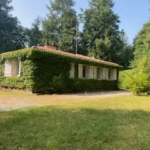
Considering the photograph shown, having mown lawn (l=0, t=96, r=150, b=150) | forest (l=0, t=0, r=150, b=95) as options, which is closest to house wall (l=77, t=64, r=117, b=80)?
mown lawn (l=0, t=96, r=150, b=150)

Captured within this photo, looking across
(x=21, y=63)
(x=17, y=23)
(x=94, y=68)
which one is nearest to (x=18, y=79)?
(x=21, y=63)

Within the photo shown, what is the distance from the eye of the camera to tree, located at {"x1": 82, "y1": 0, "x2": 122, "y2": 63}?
3427 cm

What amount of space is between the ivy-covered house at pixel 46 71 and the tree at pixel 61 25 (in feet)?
67.0

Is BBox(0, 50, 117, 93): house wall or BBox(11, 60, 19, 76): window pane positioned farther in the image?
BBox(11, 60, 19, 76): window pane

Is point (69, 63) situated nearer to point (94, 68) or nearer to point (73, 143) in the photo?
point (94, 68)

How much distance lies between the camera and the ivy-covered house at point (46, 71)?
12.7m

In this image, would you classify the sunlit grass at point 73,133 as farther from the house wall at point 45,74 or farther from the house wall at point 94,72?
the house wall at point 94,72

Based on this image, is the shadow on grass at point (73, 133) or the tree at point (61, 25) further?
the tree at point (61, 25)

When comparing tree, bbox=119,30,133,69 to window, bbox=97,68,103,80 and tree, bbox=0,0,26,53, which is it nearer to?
window, bbox=97,68,103,80

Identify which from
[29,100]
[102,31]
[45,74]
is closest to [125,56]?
[102,31]

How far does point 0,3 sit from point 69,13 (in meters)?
14.4

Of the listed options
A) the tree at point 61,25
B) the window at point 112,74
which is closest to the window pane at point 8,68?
the window at point 112,74

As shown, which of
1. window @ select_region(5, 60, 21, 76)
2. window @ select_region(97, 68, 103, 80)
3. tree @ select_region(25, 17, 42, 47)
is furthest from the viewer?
tree @ select_region(25, 17, 42, 47)

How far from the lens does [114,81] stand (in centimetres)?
2067
